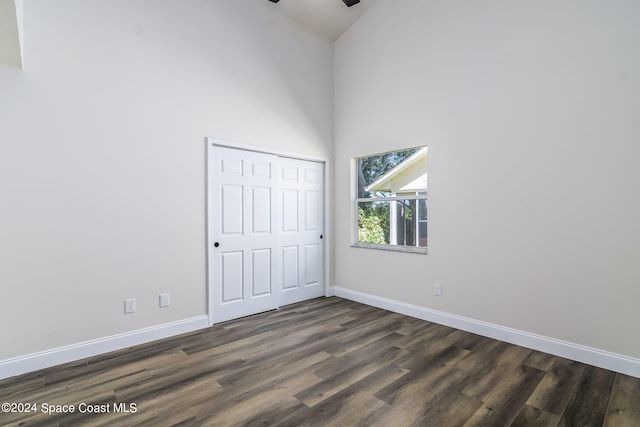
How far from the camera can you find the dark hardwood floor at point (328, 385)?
1.95 meters

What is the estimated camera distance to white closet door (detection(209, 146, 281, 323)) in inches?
142

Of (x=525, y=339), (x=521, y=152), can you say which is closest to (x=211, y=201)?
(x=521, y=152)

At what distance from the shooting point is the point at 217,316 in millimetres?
3602

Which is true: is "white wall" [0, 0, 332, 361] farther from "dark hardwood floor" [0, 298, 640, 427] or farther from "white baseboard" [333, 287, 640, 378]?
"white baseboard" [333, 287, 640, 378]

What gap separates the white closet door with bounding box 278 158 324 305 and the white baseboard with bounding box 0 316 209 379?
1308 mm

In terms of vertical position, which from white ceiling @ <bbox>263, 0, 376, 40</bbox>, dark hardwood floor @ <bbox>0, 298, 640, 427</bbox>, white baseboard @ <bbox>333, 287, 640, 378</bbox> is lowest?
dark hardwood floor @ <bbox>0, 298, 640, 427</bbox>

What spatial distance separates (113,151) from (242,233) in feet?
5.16

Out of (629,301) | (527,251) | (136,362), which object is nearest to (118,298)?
(136,362)

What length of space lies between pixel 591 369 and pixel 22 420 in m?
4.06

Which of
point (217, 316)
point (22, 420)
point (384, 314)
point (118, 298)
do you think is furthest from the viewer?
point (384, 314)

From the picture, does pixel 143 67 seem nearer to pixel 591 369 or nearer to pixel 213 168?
pixel 213 168

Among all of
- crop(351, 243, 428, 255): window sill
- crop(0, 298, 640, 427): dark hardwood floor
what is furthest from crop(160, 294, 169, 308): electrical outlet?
crop(351, 243, 428, 255): window sill

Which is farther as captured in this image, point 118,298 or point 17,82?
point 118,298

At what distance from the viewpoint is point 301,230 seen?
4504mm
